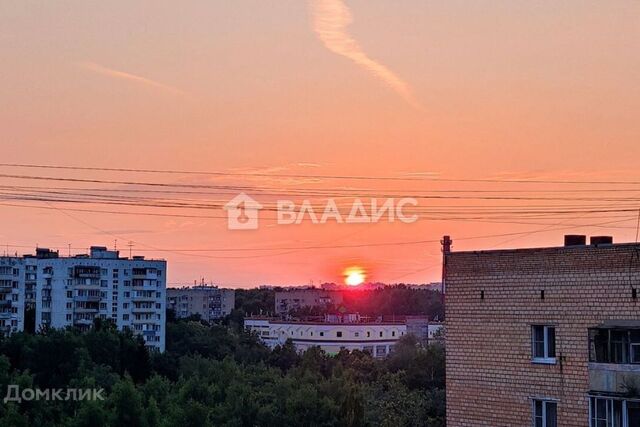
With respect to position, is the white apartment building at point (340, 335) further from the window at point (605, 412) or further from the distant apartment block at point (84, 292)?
the window at point (605, 412)

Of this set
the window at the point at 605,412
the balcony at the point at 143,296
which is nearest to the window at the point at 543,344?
the window at the point at 605,412

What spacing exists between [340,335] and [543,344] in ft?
341

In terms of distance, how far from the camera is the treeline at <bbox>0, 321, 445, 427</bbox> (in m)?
43.2

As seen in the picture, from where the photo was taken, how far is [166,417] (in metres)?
44.2

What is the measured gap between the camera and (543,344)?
25844 mm

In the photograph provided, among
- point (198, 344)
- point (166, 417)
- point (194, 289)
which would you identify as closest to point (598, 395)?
point (166, 417)

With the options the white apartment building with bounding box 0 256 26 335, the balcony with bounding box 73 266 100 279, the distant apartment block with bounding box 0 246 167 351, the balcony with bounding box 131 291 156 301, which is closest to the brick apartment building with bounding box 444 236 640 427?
the distant apartment block with bounding box 0 246 167 351

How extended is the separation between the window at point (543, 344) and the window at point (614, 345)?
1413 millimetres

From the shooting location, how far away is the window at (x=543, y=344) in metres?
25.6

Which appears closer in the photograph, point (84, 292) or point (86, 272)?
point (84, 292)

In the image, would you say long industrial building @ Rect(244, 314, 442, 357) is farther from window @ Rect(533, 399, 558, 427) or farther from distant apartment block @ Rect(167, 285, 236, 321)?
window @ Rect(533, 399, 558, 427)

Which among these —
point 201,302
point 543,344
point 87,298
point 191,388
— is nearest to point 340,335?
point 87,298

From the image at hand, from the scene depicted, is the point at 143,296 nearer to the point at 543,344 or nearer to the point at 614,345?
the point at 543,344

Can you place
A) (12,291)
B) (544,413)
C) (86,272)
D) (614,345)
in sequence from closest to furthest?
(614,345) < (544,413) < (12,291) < (86,272)
